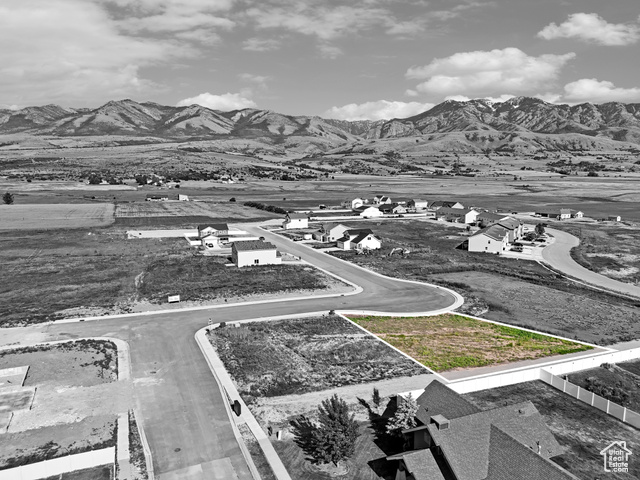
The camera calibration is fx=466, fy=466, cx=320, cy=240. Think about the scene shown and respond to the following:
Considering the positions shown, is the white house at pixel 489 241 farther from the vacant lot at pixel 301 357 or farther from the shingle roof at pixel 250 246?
the vacant lot at pixel 301 357

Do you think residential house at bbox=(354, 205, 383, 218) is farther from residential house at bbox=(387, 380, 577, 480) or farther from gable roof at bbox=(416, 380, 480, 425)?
residential house at bbox=(387, 380, 577, 480)

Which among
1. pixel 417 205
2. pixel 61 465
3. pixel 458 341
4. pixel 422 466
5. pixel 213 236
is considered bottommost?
pixel 458 341

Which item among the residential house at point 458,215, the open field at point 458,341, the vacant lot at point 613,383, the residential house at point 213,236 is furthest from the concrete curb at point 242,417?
the residential house at point 458,215

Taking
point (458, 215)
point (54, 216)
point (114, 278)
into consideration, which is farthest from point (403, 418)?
point (54, 216)

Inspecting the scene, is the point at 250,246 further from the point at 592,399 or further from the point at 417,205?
the point at 417,205

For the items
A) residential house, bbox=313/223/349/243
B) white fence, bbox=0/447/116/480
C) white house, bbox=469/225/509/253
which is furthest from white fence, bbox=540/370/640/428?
residential house, bbox=313/223/349/243
